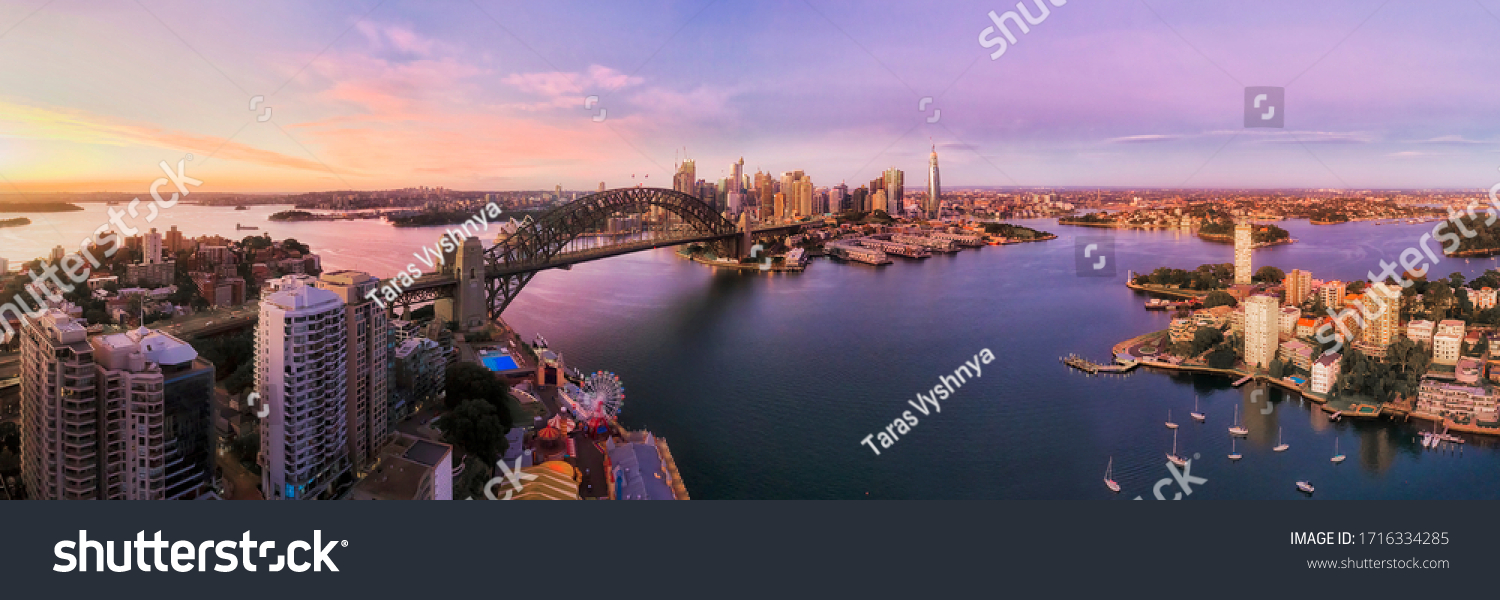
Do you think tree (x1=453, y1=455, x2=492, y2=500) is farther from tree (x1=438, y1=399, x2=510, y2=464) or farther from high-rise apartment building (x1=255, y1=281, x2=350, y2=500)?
high-rise apartment building (x1=255, y1=281, x2=350, y2=500)

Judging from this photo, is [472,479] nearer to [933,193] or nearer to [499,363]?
[499,363]

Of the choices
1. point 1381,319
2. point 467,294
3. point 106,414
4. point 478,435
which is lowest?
point 478,435

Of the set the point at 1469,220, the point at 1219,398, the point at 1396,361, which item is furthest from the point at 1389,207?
the point at 1219,398

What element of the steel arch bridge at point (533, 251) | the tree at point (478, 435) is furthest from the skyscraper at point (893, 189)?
the tree at point (478, 435)

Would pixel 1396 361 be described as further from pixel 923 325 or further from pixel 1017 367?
pixel 923 325

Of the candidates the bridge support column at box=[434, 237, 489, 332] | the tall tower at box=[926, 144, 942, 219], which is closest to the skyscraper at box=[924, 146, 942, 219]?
the tall tower at box=[926, 144, 942, 219]

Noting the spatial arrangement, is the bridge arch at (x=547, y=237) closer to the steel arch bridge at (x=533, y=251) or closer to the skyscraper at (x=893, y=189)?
the steel arch bridge at (x=533, y=251)

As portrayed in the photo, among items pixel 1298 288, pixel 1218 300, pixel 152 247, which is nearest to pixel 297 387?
pixel 152 247
